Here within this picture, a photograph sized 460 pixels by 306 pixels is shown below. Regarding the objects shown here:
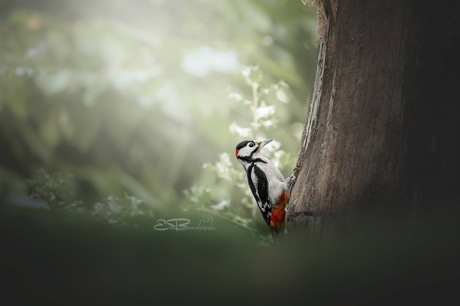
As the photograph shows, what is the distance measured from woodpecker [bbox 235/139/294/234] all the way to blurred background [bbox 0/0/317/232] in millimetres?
718

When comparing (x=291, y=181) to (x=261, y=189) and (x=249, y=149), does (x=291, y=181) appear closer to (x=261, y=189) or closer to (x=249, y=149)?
(x=261, y=189)

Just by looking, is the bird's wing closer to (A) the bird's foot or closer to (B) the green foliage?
(A) the bird's foot

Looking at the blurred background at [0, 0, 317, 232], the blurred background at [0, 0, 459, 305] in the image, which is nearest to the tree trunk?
the blurred background at [0, 0, 459, 305]

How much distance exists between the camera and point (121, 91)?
3582mm

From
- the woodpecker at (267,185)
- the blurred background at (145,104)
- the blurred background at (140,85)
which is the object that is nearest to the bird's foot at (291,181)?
the woodpecker at (267,185)

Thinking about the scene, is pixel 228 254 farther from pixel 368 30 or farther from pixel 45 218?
pixel 45 218

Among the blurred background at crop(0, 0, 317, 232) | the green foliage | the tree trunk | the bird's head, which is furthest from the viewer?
the blurred background at crop(0, 0, 317, 232)

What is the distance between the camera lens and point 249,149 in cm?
275

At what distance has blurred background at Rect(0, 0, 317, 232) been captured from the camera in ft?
11.5

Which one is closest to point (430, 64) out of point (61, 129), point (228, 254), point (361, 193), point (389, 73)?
point (389, 73)

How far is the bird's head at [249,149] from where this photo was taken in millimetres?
2746

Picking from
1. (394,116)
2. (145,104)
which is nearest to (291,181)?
(394,116)

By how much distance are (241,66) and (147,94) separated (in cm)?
58

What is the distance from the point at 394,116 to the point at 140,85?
1.89m
